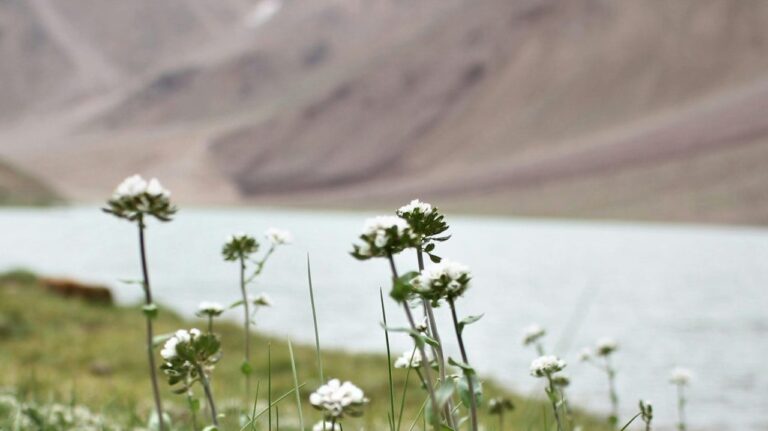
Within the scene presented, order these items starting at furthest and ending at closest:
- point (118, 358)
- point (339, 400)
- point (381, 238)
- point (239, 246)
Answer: point (118, 358) → point (239, 246) → point (381, 238) → point (339, 400)

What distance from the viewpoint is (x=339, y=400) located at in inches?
62.0

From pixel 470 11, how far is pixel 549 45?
28.1 m

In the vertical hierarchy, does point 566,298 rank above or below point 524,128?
below

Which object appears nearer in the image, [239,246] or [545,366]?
[545,366]

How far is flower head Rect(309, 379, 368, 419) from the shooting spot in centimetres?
156

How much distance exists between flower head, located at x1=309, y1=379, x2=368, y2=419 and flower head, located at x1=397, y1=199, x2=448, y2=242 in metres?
0.56

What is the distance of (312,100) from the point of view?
609ft

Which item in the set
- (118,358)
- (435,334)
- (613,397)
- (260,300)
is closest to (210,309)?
(260,300)

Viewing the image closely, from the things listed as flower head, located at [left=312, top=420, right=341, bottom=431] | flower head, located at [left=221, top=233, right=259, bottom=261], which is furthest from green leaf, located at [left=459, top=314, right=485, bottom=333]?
flower head, located at [left=221, top=233, right=259, bottom=261]

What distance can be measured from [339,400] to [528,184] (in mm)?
138032

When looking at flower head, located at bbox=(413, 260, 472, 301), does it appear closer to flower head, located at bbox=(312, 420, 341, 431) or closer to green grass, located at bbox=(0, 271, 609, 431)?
flower head, located at bbox=(312, 420, 341, 431)

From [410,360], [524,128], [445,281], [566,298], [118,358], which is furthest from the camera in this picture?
[524,128]

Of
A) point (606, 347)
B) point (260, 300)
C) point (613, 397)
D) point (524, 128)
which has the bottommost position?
point (613, 397)

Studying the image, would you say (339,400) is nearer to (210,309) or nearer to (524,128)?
(210,309)
